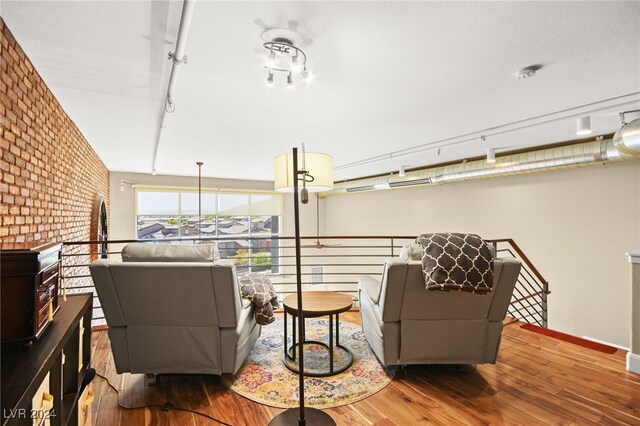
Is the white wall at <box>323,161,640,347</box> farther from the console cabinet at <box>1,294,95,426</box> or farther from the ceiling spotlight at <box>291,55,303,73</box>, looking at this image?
the console cabinet at <box>1,294,95,426</box>

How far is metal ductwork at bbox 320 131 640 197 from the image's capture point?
3035 millimetres

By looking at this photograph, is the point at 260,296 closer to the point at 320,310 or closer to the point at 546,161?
the point at 320,310

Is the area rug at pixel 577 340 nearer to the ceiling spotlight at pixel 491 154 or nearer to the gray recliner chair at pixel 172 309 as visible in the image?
the ceiling spotlight at pixel 491 154

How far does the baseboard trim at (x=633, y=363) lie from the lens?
8.09 ft

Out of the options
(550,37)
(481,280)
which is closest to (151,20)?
(550,37)

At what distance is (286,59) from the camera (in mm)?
2166

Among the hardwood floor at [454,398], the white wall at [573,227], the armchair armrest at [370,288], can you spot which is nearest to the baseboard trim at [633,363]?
the hardwood floor at [454,398]

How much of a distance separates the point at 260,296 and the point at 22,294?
1651mm

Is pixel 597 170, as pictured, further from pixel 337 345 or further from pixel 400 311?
pixel 337 345

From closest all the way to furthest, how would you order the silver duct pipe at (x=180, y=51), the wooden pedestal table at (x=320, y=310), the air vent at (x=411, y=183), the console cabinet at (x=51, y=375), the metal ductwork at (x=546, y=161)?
the console cabinet at (x=51, y=375), the silver duct pipe at (x=180, y=51), the wooden pedestal table at (x=320, y=310), the metal ductwork at (x=546, y=161), the air vent at (x=411, y=183)

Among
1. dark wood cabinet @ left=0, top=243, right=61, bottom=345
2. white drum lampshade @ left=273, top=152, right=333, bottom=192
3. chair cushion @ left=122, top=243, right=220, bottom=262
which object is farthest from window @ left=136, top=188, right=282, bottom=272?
dark wood cabinet @ left=0, top=243, right=61, bottom=345

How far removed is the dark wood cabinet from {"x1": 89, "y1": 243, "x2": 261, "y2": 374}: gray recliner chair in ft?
2.92

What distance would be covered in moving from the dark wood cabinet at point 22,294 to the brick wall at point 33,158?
117cm

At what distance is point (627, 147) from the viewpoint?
9.84ft
